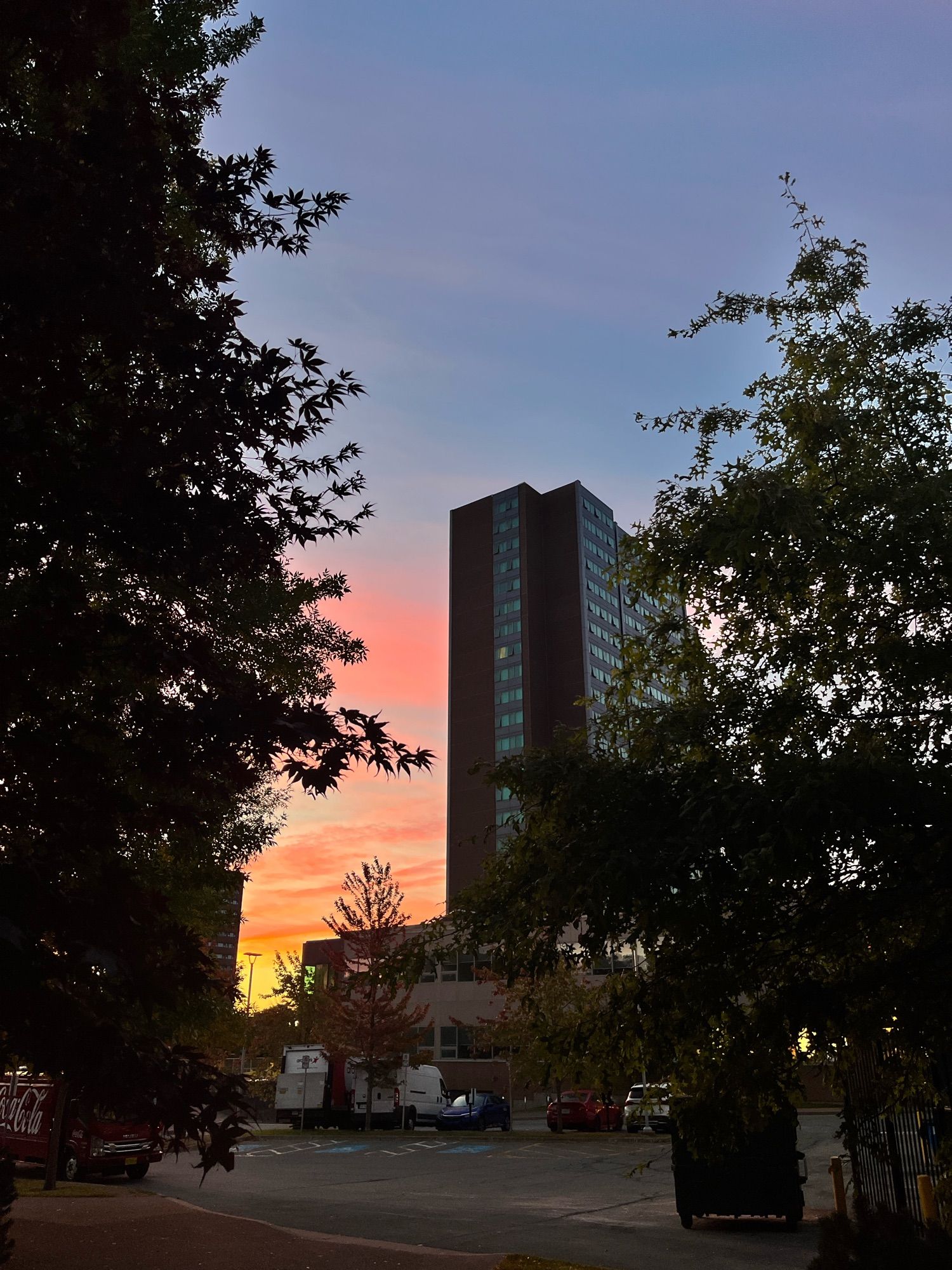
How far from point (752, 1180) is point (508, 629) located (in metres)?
107

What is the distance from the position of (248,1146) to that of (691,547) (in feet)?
98.5

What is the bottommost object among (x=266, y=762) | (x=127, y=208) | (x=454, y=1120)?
(x=454, y=1120)

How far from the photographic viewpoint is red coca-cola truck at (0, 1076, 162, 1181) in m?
20.2

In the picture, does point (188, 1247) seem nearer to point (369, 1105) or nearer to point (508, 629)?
point (369, 1105)

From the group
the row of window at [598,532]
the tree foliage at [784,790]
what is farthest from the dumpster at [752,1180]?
the row of window at [598,532]

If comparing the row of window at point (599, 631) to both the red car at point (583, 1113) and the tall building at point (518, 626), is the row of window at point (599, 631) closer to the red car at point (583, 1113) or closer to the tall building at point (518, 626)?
the tall building at point (518, 626)

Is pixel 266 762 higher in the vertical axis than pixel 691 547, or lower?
lower

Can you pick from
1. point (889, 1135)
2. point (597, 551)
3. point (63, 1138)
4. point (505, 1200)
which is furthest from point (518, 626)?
point (889, 1135)

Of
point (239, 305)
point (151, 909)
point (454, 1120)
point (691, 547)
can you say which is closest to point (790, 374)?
point (691, 547)

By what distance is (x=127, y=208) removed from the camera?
16.2ft

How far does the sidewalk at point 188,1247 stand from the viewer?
409 inches

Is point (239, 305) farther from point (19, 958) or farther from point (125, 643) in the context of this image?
point (19, 958)

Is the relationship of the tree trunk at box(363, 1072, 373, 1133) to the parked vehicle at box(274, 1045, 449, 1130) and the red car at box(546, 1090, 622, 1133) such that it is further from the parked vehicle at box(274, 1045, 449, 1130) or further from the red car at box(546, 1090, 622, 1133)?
the red car at box(546, 1090, 622, 1133)

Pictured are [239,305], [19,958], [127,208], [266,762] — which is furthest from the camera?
[239,305]
